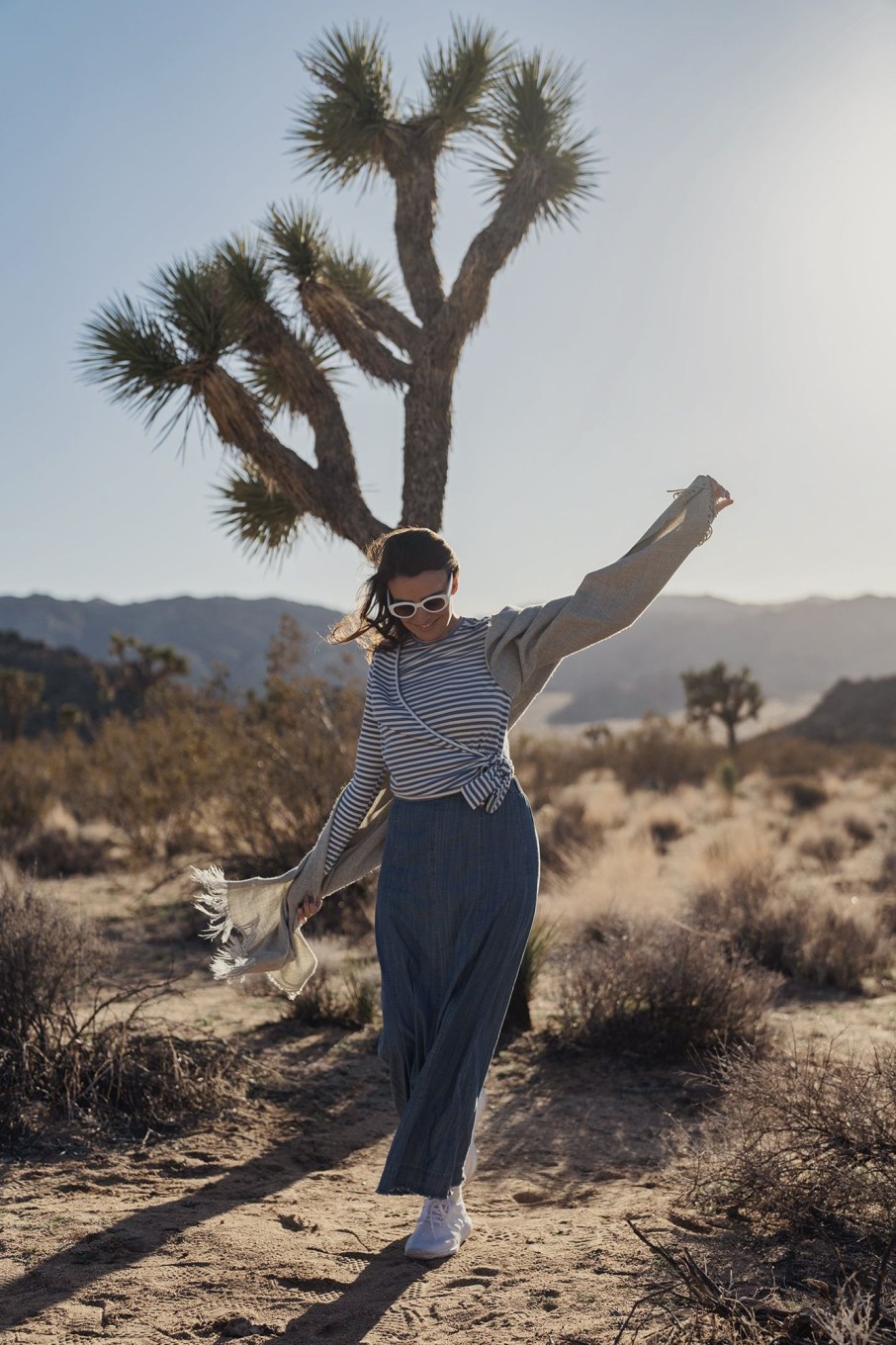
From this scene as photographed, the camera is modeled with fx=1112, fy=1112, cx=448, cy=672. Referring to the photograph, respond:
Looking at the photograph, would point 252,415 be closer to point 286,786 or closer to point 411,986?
point 286,786

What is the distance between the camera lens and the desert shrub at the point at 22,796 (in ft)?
43.6

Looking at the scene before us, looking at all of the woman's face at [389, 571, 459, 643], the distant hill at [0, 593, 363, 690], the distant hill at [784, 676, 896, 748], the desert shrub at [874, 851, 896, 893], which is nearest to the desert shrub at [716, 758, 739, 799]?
the desert shrub at [874, 851, 896, 893]

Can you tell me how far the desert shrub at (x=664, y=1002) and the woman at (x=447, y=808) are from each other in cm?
233

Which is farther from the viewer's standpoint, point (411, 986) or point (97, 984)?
point (97, 984)

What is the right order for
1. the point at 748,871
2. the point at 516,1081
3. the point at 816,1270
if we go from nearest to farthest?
the point at 816,1270 → the point at 516,1081 → the point at 748,871

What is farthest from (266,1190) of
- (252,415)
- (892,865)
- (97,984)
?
(892,865)

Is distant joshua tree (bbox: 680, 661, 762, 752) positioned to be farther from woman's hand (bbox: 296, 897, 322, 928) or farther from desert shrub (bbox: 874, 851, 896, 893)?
woman's hand (bbox: 296, 897, 322, 928)

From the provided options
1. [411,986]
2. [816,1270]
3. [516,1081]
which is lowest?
[516,1081]

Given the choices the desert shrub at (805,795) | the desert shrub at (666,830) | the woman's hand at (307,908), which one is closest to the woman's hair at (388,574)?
the woman's hand at (307,908)

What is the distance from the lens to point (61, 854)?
39.9 feet

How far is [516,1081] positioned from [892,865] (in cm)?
705

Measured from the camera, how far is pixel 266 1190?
12.4ft

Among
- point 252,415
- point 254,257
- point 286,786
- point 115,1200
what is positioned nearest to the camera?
point 115,1200

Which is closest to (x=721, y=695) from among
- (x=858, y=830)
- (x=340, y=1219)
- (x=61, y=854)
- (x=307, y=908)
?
(x=858, y=830)
